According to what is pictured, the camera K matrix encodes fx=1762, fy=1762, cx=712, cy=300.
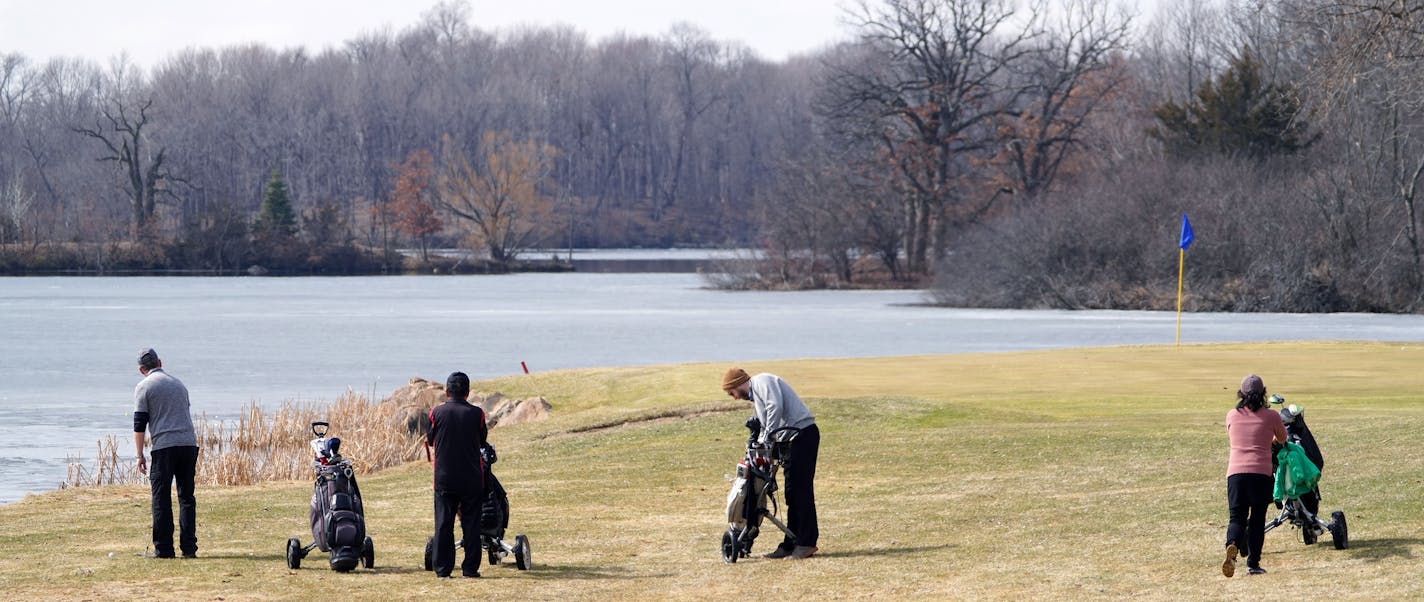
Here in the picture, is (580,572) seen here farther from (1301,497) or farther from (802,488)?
(1301,497)

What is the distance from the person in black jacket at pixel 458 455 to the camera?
40.9 feet

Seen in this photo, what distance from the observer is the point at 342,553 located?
13148mm

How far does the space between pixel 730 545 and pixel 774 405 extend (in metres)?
1.26

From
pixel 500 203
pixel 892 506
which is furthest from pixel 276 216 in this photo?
pixel 892 506

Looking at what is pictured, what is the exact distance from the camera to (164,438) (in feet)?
45.5

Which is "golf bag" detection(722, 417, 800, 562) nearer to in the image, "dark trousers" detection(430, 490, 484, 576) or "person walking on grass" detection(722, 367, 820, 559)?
"person walking on grass" detection(722, 367, 820, 559)

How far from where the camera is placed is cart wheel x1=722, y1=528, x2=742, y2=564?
1342 centimetres

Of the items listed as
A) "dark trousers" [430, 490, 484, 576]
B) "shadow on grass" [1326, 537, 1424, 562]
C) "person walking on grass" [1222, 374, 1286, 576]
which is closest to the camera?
"person walking on grass" [1222, 374, 1286, 576]

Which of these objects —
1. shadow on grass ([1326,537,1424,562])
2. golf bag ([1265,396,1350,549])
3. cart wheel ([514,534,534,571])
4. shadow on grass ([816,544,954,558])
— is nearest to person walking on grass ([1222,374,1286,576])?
golf bag ([1265,396,1350,549])

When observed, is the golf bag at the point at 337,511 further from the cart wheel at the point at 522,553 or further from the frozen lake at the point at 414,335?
the frozen lake at the point at 414,335

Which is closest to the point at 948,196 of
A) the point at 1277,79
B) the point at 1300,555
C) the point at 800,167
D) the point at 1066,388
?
the point at 800,167

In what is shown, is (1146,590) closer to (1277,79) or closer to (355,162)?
(1277,79)

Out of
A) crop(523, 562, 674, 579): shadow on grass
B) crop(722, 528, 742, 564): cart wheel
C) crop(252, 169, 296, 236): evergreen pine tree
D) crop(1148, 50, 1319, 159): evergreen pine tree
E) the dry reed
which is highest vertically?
crop(1148, 50, 1319, 159): evergreen pine tree

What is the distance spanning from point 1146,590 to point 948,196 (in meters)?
71.8
